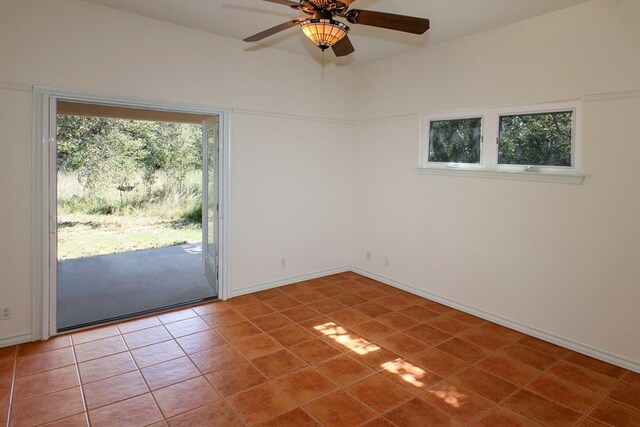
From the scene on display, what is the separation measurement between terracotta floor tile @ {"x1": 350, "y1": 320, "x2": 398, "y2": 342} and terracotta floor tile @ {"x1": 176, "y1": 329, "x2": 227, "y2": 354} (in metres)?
1.25

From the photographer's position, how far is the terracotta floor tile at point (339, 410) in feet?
7.70

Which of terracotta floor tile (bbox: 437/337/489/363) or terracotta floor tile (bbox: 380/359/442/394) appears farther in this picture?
terracotta floor tile (bbox: 437/337/489/363)

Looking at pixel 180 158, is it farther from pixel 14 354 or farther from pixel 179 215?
pixel 14 354

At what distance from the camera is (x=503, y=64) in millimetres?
3707

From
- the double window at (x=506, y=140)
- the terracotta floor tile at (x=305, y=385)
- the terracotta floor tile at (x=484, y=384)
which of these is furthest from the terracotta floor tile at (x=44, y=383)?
the double window at (x=506, y=140)

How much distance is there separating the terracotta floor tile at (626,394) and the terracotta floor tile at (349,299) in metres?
2.38

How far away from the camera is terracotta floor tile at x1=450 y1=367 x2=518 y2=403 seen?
105 inches

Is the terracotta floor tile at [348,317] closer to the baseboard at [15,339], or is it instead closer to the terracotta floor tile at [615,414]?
the terracotta floor tile at [615,414]

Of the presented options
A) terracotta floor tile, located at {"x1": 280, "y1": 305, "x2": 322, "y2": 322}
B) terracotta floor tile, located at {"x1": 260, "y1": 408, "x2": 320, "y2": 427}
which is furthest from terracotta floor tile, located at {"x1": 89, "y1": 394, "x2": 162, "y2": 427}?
terracotta floor tile, located at {"x1": 280, "y1": 305, "x2": 322, "y2": 322}

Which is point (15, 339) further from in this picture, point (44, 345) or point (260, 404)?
point (260, 404)

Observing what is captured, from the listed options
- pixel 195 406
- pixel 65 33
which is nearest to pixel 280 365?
pixel 195 406

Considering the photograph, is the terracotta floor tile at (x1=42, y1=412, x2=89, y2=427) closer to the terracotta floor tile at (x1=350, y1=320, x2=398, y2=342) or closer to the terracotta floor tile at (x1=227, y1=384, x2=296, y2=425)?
the terracotta floor tile at (x1=227, y1=384, x2=296, y2=425)

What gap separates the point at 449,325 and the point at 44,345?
370 centimetres

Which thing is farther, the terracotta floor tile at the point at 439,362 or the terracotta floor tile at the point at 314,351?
the terracotta floor tile at the point at 314,351
